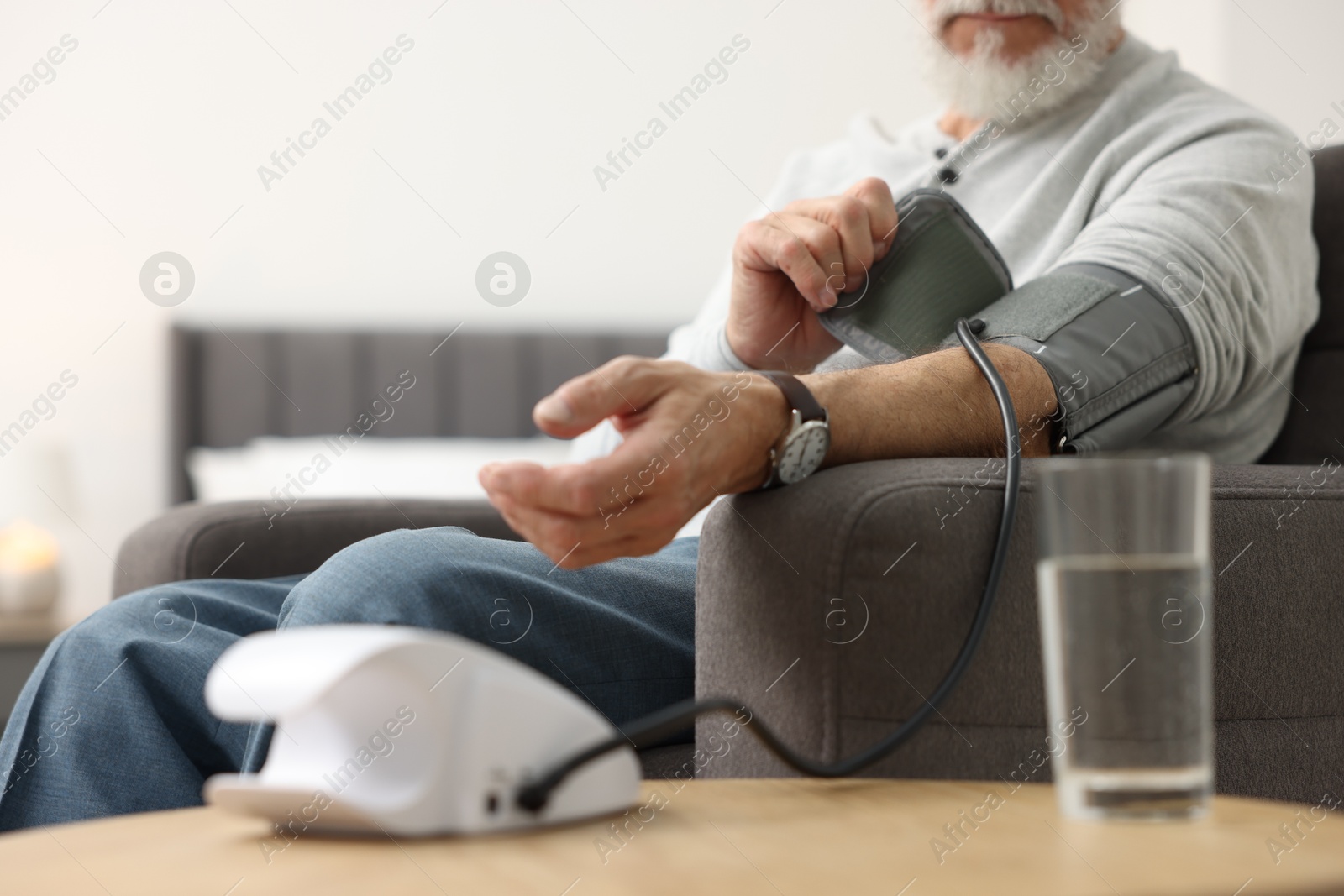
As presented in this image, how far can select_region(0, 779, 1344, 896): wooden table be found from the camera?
1.11 feet

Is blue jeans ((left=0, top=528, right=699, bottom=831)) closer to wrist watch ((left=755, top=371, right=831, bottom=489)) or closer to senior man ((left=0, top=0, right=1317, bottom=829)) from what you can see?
senior man ((left=0, top=0, right=1317, bottom=829))

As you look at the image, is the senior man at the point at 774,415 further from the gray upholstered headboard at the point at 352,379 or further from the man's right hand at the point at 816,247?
the gray upholstered headboard at the point at 352,379

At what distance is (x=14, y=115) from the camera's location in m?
2.27

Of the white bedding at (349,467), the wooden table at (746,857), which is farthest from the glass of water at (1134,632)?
the white bedding at (349,467)

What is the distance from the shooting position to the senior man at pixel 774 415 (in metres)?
0.56

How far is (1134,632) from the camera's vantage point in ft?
1.35

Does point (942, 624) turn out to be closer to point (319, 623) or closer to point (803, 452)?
point (803, 452)

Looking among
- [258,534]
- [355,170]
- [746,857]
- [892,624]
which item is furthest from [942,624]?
[355,170]

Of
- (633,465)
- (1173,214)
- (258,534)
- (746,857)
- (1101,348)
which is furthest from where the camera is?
(258,534)

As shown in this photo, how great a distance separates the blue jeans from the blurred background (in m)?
1.59

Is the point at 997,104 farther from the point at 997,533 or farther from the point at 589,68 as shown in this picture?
the point at 589,68

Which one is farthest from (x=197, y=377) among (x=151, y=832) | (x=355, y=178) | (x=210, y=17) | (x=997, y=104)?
(x=151, y=832)

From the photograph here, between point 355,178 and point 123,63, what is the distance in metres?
0.50

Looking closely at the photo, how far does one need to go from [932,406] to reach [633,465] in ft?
0.84
